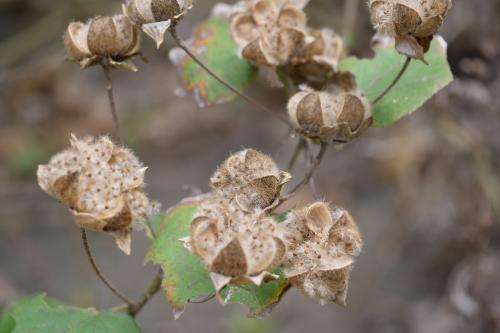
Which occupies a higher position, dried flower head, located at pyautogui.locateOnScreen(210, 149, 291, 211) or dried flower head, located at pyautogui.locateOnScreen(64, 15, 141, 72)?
dried flower head, located at pyautogui.locateOnScreen(64, 15, 141, 72)

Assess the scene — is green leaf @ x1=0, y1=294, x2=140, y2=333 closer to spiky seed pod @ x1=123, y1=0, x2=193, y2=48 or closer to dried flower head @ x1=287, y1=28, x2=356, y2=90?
spiky seed pod @ x1=123, y1=0, x2=193, y2=48

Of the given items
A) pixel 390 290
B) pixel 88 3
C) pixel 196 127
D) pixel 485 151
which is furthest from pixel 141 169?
pixel 196 127

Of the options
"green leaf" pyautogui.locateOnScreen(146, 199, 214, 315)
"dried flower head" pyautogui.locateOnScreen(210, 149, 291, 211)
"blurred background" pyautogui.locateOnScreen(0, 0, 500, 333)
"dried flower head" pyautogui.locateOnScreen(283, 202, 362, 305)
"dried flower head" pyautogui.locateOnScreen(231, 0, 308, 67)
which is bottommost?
"blurred background" pyautogui.locateOnScreen(0, 0, 500, 333)

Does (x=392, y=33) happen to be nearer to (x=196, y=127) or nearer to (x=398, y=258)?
(x=398, y=258)

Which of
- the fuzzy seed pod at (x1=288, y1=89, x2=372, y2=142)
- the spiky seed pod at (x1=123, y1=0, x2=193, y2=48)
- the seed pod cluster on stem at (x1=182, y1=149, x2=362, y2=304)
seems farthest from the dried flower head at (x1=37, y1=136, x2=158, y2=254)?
the fuzzy seed pod at (x1=288, y1=89, x2=372, y2=142)

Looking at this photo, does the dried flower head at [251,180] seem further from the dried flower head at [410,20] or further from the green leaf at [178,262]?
the dried flower head at [410,20]

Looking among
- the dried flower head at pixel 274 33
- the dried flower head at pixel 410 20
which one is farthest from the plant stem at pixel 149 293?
the dried flower head at pixel 410 20
